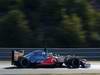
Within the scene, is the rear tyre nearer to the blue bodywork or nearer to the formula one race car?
the formula one race car

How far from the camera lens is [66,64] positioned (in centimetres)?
1930

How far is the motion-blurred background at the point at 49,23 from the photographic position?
31031mm

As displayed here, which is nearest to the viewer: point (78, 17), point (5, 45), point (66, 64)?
point (66, 64)

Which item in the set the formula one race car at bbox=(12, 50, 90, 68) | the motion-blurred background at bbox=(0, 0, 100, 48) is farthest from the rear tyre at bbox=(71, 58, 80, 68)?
the motion-blurred background at bbox=(0, 0, 100, 48)

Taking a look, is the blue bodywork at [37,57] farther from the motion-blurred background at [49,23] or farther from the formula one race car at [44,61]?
the motion-blurred background at [49,23]

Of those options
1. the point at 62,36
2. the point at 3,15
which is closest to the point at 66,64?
the point at 62,36

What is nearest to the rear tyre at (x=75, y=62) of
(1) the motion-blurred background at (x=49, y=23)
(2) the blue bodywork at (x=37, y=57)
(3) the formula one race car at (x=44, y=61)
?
(3) the formula one race car at (x=44, y=61)

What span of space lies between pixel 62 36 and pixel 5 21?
483cm

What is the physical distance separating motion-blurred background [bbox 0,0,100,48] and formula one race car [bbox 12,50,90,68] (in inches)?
421

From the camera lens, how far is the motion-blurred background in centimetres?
3103

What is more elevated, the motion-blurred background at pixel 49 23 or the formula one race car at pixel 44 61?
the motion-blurred background at pixel 49 23

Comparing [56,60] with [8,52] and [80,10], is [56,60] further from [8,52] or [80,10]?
[80,10]

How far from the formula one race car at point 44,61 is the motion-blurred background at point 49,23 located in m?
10.7

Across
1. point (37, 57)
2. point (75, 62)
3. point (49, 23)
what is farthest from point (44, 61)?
point (49, 23)
